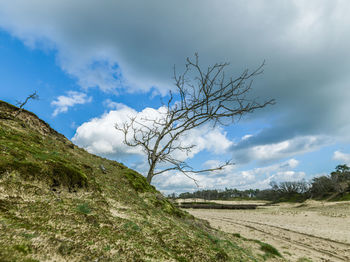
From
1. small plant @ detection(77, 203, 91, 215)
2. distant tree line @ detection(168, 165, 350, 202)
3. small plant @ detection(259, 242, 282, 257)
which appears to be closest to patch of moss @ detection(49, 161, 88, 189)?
small plant @ detection(77, 203, 91, 215)

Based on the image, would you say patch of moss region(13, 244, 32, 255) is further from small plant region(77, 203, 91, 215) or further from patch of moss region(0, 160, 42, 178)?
patch of moss region(0, 160, 42, 178)

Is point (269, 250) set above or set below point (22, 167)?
below

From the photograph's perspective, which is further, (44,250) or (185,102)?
(185,102)

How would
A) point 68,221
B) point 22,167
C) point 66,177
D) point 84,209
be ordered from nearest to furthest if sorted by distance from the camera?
1. point 68,221
2. point 84,209
3. point 22,167
4. point 66,177

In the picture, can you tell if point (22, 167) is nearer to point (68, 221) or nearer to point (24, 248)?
point (68, 221)

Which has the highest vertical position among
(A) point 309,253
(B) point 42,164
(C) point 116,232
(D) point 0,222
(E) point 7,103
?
(E) point 7,103

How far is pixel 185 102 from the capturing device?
33.3 ft

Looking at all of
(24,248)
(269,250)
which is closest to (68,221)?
(24,248)

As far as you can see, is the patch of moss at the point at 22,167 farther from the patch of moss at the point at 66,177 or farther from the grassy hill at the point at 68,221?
the patch of moss at the point at 66,177

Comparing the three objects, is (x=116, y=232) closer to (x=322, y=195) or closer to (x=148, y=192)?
(x=148, y=192)

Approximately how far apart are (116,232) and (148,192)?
830 cm

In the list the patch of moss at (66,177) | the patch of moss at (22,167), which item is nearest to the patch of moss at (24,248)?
the patch of moss at (22,167)

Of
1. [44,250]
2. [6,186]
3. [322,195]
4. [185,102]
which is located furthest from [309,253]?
[322,195]

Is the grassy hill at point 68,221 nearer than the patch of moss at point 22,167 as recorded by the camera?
Yes
